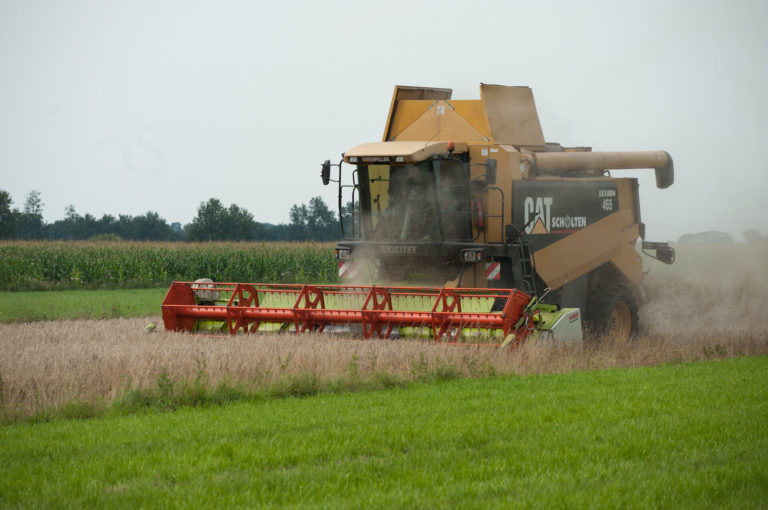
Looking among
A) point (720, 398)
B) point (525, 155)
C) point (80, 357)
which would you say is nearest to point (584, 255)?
point (525, 155)

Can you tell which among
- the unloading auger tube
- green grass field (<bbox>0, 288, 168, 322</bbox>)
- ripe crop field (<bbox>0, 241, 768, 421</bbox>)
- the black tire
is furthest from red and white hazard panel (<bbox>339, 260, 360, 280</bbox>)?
green grass field (<bbox>0, 288, 168, 322</bbox>)

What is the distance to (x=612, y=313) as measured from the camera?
13117mm

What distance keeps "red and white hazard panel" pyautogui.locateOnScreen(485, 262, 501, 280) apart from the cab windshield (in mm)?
496

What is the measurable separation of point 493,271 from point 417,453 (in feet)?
19.5

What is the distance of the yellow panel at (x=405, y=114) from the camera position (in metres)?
12.9

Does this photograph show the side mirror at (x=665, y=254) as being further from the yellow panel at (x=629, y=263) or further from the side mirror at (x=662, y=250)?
the yellow panel at (x=629, y=263)

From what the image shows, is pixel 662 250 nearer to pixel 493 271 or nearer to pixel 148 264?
pixel 493 271

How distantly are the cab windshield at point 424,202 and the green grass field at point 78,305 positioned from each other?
23.0ft

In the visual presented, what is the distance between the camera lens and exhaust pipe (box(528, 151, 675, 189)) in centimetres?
1254

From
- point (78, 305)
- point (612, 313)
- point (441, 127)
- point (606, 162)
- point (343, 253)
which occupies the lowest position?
point (612, 313)

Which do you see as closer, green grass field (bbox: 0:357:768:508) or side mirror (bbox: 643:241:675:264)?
green grass field (bbox: 0:357:768:508)

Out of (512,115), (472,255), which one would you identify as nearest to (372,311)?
(472,255)

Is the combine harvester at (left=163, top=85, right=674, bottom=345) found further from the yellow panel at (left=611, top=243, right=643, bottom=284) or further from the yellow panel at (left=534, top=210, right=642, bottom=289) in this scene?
the yellow panel at (left=611, top=243, right=643, bottom=284)

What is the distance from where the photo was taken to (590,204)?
13062 mm
